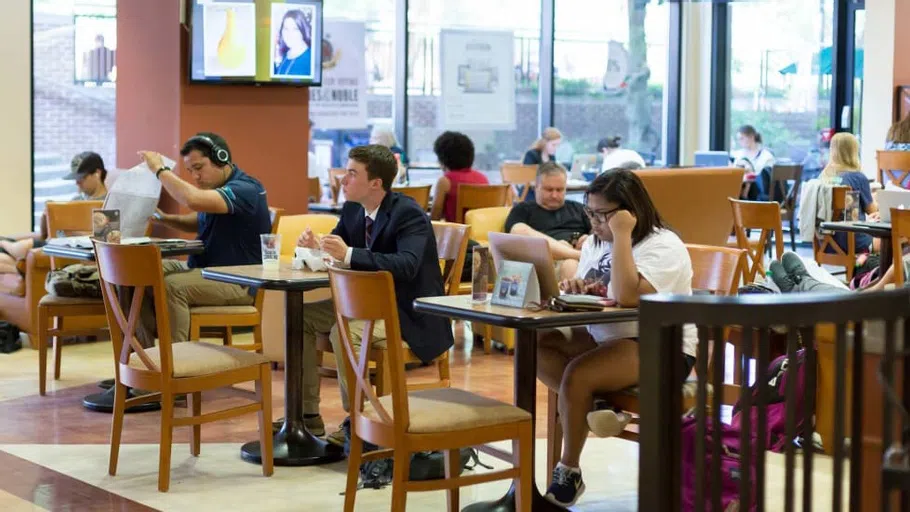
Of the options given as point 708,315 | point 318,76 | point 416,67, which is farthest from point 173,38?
point 708,315

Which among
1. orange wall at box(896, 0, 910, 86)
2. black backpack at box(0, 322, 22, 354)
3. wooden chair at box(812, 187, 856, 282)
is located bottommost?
black backpack at box(0, 322, 22, 354)

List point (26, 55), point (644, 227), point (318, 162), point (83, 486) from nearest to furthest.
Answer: point (644, 227), point (83, 486), point (26, 55), point (318, 162)

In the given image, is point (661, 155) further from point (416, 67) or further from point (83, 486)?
point (83, 486)

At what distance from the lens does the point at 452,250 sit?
6078mm

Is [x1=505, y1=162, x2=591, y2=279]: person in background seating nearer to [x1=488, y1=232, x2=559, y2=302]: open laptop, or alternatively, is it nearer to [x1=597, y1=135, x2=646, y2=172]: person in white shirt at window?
[x1=488, y1=232, x2=559, y2=302]: open laptop

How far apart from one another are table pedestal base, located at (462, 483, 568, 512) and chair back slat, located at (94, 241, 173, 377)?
4.08 ft

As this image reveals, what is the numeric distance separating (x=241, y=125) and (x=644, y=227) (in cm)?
428

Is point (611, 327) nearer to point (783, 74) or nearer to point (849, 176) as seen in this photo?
point (849, 176)

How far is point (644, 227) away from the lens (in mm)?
4449

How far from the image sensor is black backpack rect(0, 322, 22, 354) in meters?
7.70

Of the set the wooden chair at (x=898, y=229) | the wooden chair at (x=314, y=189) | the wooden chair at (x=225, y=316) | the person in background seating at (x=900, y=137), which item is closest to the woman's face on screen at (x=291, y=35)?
the wooden chair at (x=314, y=189)

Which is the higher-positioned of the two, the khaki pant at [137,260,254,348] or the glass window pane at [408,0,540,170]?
the glass window pane at [408,0,540,170]

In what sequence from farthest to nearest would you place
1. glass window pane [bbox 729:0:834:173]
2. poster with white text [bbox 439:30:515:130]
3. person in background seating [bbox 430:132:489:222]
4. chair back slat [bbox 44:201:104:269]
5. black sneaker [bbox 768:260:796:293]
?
1. glass window pane [bbox 729:0:834:173]
2. poster with white text [bbox 439:30:515:130]
3. person in background seating [bbox 430:132:489:222]
4. chair back slat [bbox 44:201:104:269]
5. black sneaker [bbox 768:260:796:293]

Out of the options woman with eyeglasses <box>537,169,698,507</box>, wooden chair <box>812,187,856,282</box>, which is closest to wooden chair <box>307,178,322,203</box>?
wooden chair <box>812,187,856,282</box>
